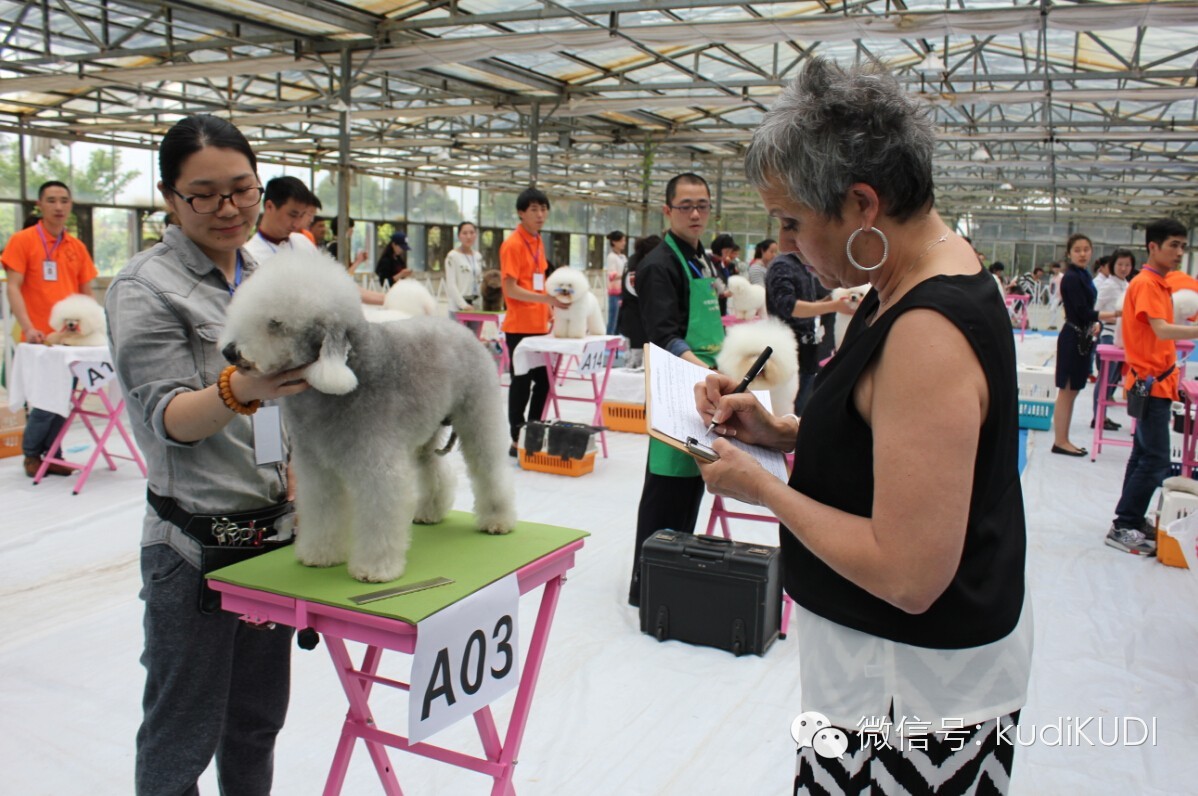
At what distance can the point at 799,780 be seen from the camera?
3.67 ft

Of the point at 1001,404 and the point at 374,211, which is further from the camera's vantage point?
the point at 374,211

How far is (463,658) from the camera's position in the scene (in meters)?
1.42

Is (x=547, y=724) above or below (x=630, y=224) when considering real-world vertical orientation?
below

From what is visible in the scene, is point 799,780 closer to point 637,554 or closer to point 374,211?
point 637,554

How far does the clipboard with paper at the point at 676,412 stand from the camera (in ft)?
4.03

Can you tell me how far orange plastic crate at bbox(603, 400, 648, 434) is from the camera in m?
6.75

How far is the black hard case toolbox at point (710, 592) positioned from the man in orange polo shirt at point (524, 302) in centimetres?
Result: 260

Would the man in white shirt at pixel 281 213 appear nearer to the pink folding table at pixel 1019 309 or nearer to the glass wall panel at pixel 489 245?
the pink folding table at pixel 1019 309

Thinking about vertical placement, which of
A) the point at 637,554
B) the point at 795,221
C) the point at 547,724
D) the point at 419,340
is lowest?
the point at 547,724

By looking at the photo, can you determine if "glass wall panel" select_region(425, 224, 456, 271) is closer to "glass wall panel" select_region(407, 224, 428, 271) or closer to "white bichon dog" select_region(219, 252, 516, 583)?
"glass wall panel" select_region(407, 224, 428, 271)

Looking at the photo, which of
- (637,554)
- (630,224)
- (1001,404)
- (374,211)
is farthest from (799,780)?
(630,224)

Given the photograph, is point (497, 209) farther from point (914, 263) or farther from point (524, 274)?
point (914, 263)

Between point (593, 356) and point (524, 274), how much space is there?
84cm

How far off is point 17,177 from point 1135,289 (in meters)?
17.2
